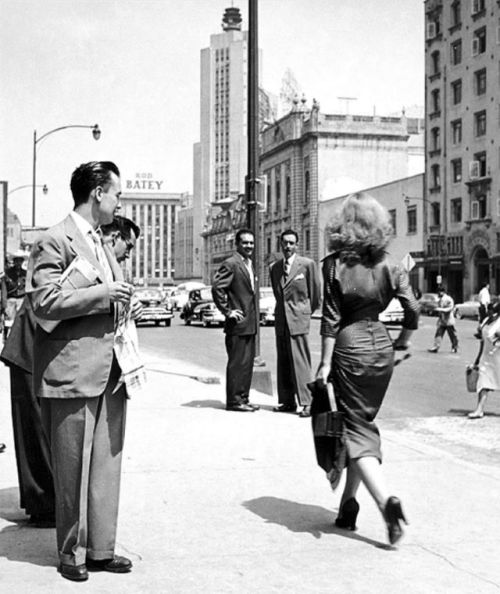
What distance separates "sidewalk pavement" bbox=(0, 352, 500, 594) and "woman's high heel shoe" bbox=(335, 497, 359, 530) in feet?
0.23

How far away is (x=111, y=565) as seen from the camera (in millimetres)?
4105

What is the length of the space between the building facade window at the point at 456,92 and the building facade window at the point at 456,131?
1246 millimetres

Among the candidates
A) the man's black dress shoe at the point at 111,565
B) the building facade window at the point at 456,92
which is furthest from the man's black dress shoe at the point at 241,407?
the building facade window at the point at 456,92

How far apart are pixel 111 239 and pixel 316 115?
79666 mm

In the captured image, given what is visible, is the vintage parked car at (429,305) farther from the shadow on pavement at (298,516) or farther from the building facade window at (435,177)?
the shadow on pavement at (298,516)

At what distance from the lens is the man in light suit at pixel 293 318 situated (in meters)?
9.29

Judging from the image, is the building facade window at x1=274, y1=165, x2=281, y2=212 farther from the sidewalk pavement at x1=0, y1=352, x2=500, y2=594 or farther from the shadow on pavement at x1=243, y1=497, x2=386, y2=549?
the shadow on pavement at x1=243, y1=497, x2=386, y2=549

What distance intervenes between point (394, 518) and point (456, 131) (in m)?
54.1

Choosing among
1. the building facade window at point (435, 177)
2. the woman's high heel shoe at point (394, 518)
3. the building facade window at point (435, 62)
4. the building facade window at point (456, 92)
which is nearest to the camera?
the woman's high heel shoe at point (394, 518)

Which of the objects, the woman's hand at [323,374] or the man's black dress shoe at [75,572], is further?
the woman's hand at [323,374]

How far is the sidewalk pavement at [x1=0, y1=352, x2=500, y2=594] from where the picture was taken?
4004 millimetres

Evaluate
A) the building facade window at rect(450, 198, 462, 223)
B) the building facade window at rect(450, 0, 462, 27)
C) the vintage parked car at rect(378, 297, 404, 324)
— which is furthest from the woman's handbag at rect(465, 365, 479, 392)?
the building facade window at rect(450, 0, 462, 27)

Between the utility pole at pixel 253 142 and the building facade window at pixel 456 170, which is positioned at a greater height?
the building facade window at pixel 456 170

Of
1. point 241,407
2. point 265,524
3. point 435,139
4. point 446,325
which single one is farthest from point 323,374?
point 435,139
